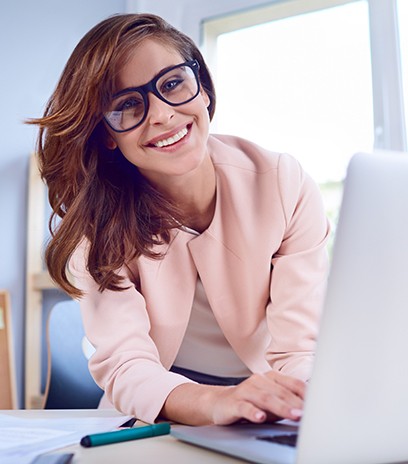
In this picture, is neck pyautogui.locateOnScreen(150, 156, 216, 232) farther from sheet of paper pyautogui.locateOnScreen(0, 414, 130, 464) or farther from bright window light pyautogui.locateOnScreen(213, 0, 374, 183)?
bright window light pyautogui.locateOnScreen(213, 0, 374, 183)

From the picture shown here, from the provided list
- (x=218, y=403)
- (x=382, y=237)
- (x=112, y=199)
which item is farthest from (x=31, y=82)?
(x=382, y=237)

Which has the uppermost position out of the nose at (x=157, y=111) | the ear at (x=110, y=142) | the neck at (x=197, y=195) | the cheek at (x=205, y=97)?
the cheek at (x=205, y=97)

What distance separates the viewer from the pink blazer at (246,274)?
119cm

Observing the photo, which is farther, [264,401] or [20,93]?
[20,93]

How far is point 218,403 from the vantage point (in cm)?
82

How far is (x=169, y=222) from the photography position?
1.31 meters

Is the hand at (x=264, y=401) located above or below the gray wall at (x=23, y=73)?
below

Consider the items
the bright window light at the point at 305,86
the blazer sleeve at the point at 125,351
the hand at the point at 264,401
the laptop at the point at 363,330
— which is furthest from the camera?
the bright window light at the point at 305,86

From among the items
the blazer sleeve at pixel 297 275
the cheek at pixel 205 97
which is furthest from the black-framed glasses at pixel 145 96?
the blazer sleeve at pixel 297 275

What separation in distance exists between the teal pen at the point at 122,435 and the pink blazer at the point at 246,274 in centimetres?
40

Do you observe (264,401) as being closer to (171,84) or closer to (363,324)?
(363,324)

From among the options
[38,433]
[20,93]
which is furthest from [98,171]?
[20,93]

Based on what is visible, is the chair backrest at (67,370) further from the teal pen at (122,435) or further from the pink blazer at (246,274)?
the teal pen at (122,435)

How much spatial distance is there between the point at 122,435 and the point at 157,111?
65 centimetres
